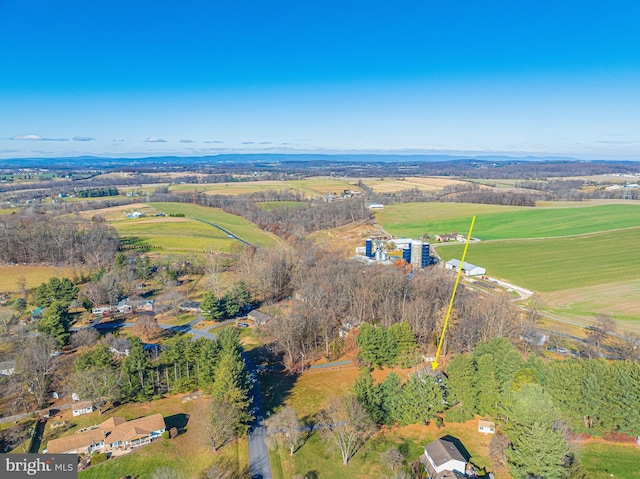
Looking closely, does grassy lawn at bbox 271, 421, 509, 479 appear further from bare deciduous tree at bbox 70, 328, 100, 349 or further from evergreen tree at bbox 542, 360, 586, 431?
bare deciduous tree at bbox 70, 328, 100, 349

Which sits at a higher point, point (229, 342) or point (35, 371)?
point (229, 342)

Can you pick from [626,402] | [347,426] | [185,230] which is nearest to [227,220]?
[185,230]

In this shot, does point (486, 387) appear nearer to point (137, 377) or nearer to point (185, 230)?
point (137, 377)

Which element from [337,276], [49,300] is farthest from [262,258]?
[49,300]

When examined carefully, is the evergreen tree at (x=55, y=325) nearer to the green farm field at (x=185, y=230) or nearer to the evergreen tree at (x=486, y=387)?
the green farm field at (x=185, y=230)

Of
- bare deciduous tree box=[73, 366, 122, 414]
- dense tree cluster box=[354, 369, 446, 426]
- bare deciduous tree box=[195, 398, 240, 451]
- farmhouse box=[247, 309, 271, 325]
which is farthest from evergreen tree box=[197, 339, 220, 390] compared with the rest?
farmhouse box=[247, 309, 271, 325]

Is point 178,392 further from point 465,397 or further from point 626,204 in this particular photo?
point 626,204

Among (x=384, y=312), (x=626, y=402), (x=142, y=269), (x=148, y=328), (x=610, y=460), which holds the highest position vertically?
(x=626, y=402)

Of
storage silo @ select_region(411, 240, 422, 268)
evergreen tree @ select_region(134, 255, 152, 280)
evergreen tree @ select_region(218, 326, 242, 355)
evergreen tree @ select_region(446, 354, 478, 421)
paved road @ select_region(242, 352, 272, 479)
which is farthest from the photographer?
storage silo @ select_region(411, 240, 422, 268)
